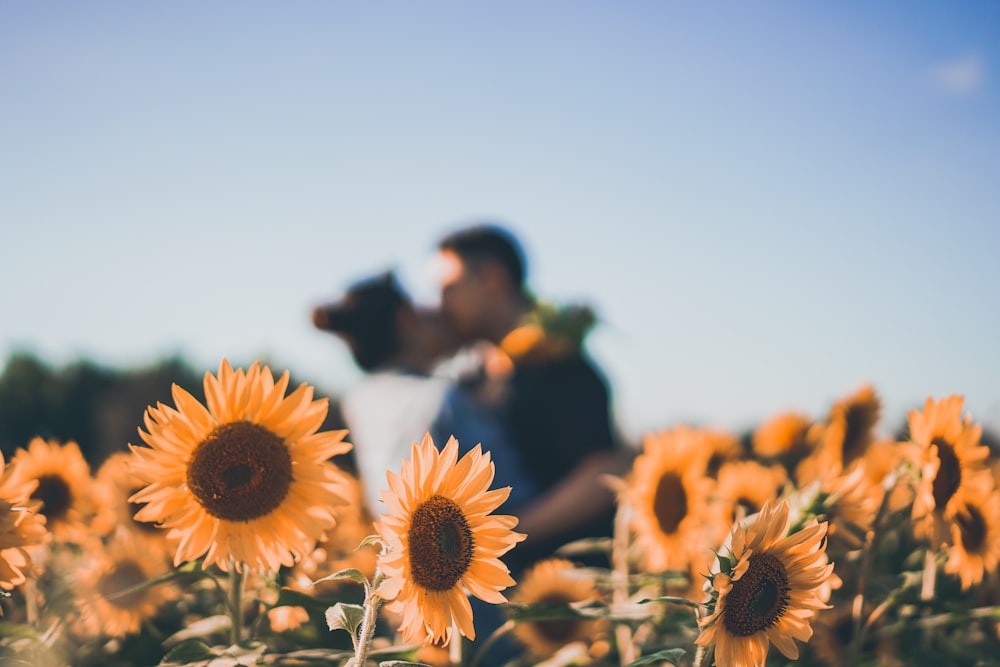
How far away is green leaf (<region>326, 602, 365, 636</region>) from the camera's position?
4.34ft

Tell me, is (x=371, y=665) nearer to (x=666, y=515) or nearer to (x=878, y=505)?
(x=878, y=505)

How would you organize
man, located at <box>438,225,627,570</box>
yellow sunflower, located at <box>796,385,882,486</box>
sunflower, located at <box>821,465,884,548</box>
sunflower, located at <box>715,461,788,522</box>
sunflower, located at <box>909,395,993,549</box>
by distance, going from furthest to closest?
man, located at <box>438,225,627,570</box>
yellow sunflower, located at <box>796,385,882,486</box>
sunflower, located at <box>715,461,788,522</box>
sunflower, located at <box>909,395,993,549</box>
sunflower, located at <box>821,465,884,548</box>

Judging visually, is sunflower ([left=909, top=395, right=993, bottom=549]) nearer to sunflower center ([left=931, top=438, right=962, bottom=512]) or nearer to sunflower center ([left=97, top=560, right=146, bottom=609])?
sunflower center ([left=931, top=438, right=962, bottom=512])

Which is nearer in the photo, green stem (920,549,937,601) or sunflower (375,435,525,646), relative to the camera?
sunflower (375,435,525,646)

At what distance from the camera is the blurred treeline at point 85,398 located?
73.7ft

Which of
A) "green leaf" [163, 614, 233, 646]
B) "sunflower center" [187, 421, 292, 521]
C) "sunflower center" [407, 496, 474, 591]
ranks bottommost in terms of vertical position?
"green leaf" [163, 614, 233, 646]

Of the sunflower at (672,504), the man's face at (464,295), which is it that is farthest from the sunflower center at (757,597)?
the man's face at (464,295)

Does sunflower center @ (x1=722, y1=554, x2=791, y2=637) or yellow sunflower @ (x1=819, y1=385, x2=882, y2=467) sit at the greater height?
sunflower center @ (x1=722, y1=554, x2=791, y2=637)

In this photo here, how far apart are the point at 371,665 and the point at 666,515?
1.86 metres

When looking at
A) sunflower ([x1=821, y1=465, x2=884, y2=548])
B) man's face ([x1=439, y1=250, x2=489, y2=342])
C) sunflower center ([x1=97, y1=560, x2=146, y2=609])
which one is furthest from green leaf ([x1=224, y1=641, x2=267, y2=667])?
man's face ([x1=439, y1=250, x2=489, y2=342])

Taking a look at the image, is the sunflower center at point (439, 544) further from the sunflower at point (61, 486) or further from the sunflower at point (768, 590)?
the sunflower at point (61, 486)

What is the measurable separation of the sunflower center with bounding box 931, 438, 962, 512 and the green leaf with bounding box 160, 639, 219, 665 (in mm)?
1887

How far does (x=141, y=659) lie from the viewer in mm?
1929

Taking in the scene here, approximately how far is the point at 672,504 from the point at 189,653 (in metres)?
2.15
